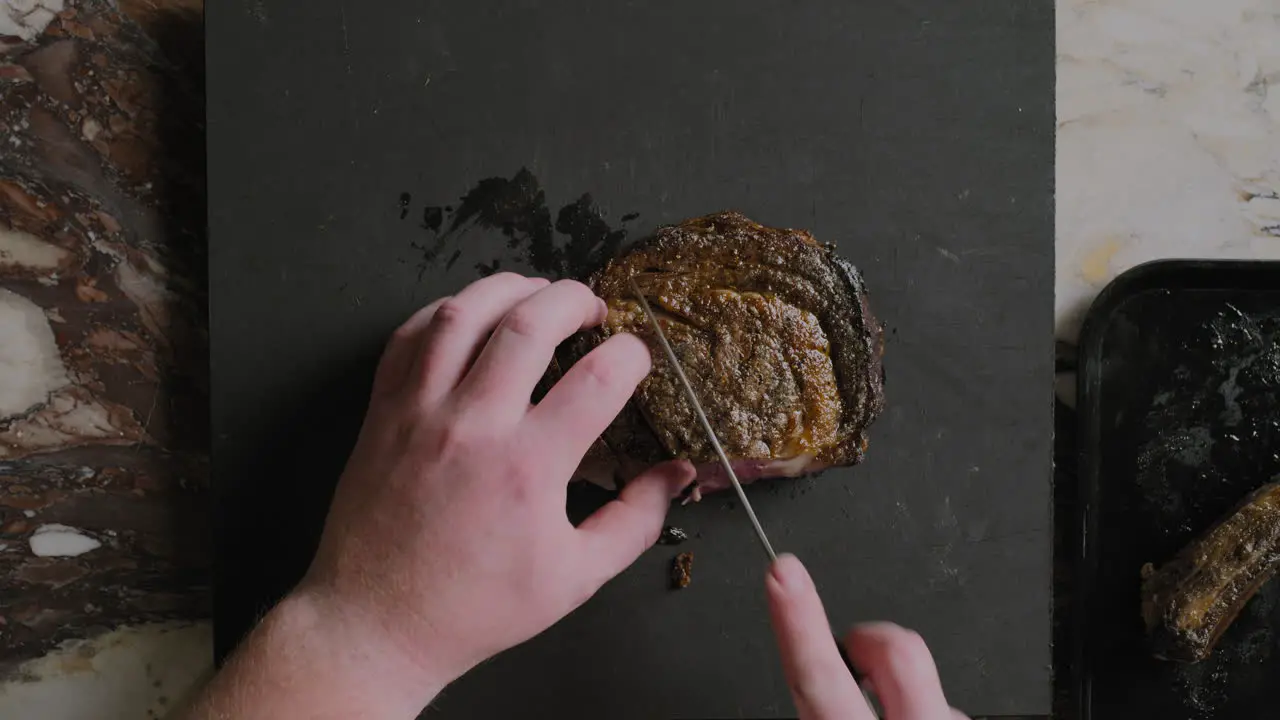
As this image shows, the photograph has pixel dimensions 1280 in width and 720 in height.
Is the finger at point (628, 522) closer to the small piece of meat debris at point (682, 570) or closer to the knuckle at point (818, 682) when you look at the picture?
the small piece of meat debris at point (682, 570)

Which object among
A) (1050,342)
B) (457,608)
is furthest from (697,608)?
(1050,342)

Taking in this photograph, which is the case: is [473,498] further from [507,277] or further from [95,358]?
[95,358]

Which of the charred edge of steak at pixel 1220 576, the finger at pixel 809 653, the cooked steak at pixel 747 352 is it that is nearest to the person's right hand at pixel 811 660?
the finger at pixel 809 653

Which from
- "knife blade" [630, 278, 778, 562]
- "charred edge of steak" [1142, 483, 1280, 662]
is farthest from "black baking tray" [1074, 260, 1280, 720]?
"knife blade" [630, 278, 778, 562]

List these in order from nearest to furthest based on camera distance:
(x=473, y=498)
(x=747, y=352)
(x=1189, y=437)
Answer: (x=473, y=498)
(x=747, y=352)
(x=1189, y=437)

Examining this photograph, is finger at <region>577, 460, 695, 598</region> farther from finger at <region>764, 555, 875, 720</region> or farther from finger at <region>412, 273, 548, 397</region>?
finger at <region>412, 273, 548, 397</region>

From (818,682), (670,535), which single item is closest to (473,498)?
(670,535)

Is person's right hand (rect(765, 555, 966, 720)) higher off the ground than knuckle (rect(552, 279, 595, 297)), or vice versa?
knuckle (rect(552, 279, 595, 297))
